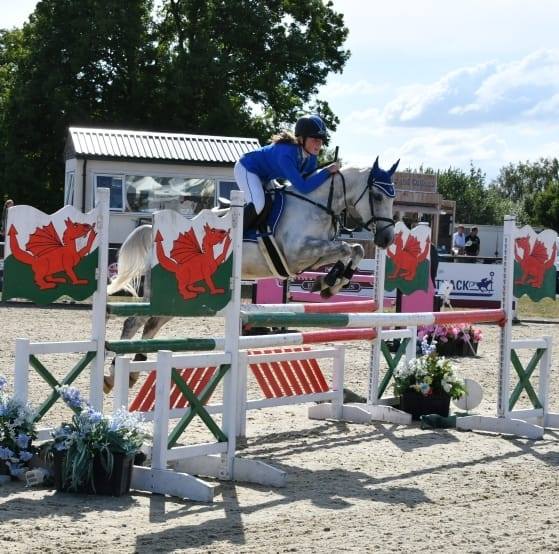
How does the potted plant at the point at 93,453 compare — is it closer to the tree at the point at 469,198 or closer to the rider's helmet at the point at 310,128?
the rider's helmet at the point at 310,128

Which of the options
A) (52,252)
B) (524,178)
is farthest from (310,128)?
(524,178)

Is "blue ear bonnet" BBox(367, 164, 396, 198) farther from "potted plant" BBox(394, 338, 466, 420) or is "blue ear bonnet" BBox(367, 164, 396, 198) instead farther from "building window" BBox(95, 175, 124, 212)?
"building window" BBox(95, 175, 124, 212)

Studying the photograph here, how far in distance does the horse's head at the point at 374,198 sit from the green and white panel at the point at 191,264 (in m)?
2.15

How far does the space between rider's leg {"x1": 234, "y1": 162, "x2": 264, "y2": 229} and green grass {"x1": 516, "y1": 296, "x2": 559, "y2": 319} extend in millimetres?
11699

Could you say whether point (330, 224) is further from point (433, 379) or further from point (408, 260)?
point (433, 379)

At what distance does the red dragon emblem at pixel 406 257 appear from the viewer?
24.4ft

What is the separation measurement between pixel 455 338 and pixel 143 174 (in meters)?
10.1

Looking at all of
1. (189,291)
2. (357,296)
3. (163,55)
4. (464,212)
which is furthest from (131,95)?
(464,212)

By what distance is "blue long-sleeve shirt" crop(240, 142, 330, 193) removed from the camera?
23.2ft

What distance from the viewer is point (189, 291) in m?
5.15

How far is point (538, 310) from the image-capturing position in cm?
2027

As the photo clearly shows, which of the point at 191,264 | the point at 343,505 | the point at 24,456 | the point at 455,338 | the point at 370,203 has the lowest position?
the point at 343,505

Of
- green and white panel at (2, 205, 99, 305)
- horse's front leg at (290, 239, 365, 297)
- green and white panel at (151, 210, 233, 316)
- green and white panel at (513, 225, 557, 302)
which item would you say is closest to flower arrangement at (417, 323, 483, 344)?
green and white panel at (513, 225, 557, 302)

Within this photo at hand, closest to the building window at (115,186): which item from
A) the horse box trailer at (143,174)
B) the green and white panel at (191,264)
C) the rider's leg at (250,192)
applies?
the horse box trailer at (143,174)
